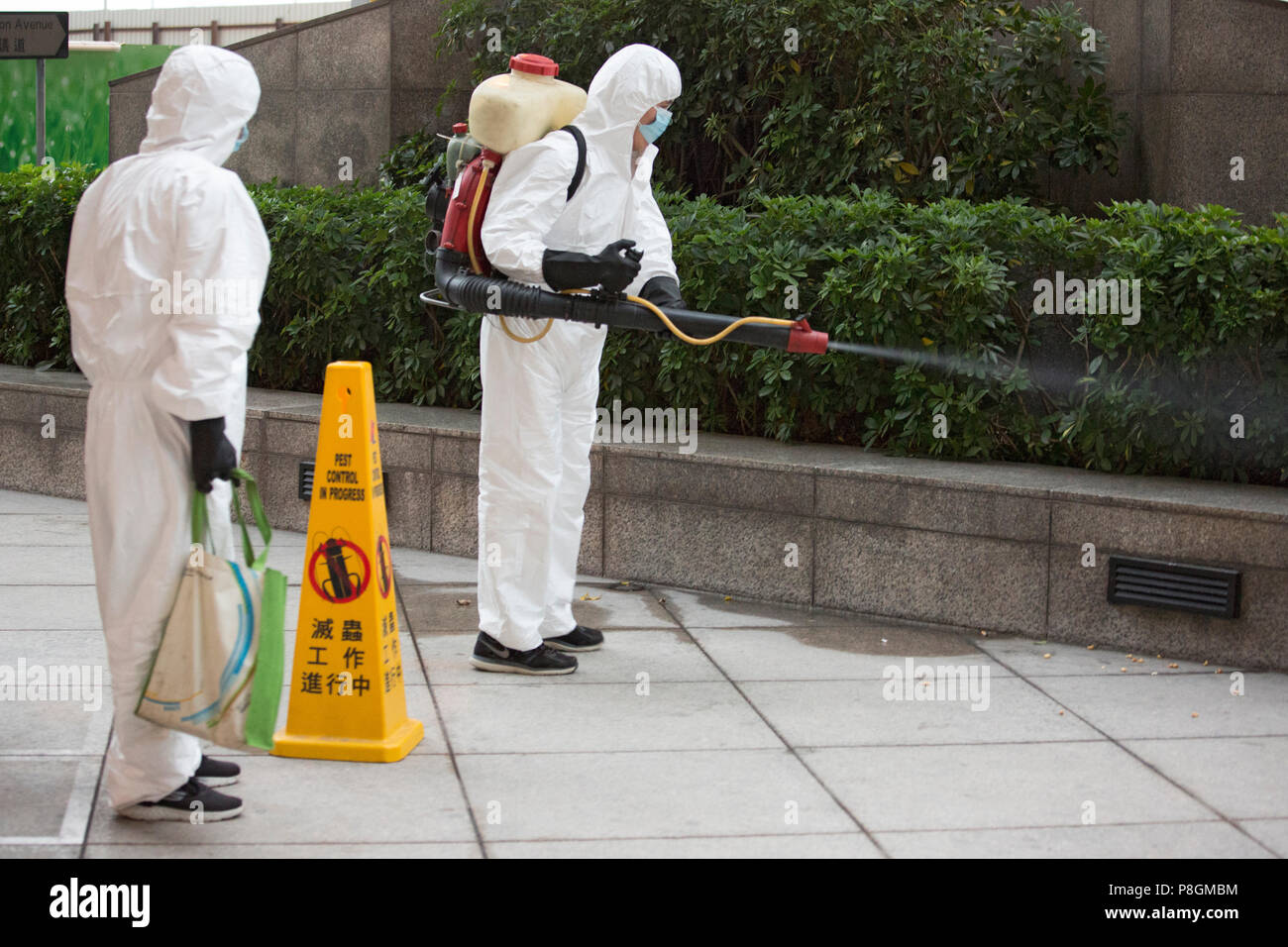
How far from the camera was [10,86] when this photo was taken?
69.5 feet

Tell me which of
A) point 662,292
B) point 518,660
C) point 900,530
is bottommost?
point 518,660

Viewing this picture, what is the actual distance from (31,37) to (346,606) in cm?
780

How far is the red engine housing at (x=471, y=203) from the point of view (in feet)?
17.5

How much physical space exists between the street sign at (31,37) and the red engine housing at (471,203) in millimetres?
6586

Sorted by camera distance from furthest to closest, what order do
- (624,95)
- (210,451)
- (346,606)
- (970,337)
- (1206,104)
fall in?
(1206,104) → (970,337) → (624,95) → (346,606) → (210,451)

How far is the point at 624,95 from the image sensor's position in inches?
214

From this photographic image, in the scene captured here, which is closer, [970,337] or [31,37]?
[970,337]

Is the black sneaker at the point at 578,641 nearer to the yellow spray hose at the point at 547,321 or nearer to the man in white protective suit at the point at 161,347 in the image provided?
the yellow spray hose at the point at 547,321

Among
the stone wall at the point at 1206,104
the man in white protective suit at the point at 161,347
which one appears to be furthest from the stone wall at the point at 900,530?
the man in white protective suit at the point at 161,347

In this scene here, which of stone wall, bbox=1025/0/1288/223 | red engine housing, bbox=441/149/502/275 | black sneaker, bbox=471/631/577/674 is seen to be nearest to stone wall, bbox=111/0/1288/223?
stone wall, bbox=1025/0/1288/223

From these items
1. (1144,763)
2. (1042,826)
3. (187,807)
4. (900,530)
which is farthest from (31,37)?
(1042,826)

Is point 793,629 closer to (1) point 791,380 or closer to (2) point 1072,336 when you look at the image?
(1) point 791,380

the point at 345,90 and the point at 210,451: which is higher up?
the point at 345,90

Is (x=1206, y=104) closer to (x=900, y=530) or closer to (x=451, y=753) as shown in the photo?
(x=900, y=530)
